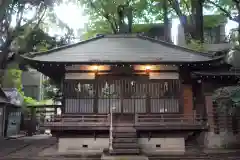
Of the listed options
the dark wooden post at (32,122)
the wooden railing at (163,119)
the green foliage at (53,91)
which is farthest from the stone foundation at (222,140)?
the dark wooden post at (32,122)

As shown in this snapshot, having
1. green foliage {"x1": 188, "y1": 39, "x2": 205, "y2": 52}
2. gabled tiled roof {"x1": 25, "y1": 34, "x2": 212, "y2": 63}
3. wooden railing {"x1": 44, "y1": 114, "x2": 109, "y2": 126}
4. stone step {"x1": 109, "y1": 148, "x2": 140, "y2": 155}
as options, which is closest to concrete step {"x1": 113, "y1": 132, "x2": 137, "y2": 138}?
wooden railing {"x1": 44, "y1": 114, "x2": 109, "y2": 126}

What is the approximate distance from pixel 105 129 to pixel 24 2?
13.1m

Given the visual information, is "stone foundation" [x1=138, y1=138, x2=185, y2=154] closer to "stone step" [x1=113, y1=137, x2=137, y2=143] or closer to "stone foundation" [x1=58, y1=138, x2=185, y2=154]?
"stone foundation" [x1=58, y1=138, x2=185, y2=154]

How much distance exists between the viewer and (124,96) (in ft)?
51.1

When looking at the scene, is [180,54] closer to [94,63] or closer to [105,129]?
[94,63]

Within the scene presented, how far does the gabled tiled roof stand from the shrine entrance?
134cm

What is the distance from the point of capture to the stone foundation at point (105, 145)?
48.1ft

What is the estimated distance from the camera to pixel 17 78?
106 ft

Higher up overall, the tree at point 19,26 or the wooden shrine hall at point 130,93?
the tree at point 19,26

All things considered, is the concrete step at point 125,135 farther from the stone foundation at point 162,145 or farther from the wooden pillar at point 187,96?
the wooden pillar at point 187,96

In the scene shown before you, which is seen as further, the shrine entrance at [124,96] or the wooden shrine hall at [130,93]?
the shrine entrance at [124,96]

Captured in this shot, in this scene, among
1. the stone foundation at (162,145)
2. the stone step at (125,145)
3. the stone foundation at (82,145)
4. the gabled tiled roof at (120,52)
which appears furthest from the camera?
the gabled tiled roof at (120,52)

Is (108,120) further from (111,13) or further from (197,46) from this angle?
(111,13)

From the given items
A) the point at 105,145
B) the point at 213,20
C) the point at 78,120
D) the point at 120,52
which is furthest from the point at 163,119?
the point at 213,20
